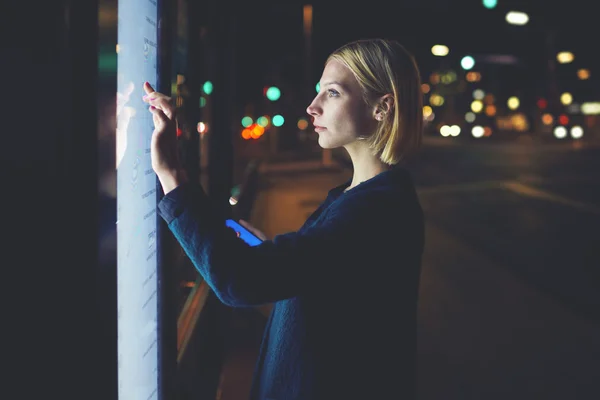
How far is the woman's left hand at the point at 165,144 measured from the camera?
137 cm

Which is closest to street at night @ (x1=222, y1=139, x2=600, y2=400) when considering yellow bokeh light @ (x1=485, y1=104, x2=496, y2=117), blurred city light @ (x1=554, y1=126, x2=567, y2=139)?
blurred city light @ (x1=554, y1=126, x2=567, y2=139)

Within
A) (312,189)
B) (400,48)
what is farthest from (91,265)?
(312,189)

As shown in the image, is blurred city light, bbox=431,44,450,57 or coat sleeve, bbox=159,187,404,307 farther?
blurred city light, bbox=431,44,450,57

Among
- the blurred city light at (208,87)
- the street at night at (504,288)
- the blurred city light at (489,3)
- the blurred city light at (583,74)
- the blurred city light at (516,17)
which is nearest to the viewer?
the blurred city light at (208,87)

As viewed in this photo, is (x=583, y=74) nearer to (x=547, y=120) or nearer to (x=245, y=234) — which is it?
(x=547, y=120)

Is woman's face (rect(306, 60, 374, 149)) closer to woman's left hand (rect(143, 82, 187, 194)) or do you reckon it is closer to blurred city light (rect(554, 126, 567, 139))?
woman's left hand (rect(143, 82, 187, 194))

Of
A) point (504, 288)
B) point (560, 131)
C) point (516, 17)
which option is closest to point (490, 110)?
point (560, 131)

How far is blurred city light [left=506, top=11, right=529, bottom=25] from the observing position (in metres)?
9.93

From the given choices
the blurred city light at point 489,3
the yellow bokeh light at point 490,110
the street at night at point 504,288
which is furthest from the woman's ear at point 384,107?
the yellow bokeh light at point 490,110

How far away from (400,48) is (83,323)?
116 cm

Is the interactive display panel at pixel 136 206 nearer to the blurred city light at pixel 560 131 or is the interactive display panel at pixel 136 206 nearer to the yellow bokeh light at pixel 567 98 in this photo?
the blurred city light at pixel 560 131

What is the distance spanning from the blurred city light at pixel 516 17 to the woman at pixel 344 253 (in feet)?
31.0

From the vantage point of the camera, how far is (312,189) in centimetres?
1656

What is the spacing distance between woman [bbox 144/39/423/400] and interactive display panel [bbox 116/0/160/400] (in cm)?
8
